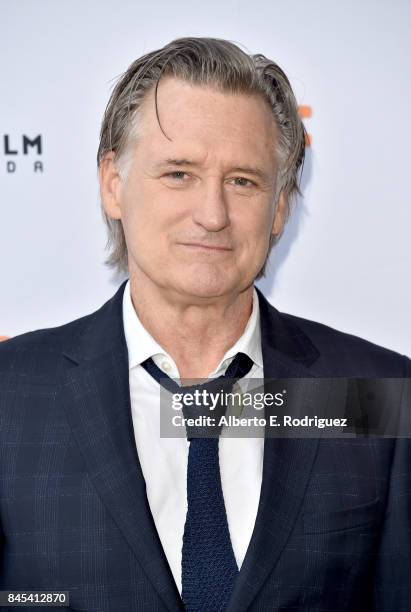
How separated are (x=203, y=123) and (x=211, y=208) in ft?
0.69

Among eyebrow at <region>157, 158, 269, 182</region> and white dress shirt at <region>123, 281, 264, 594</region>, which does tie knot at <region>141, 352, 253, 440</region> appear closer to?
white dress shirt at <region>123, 281, 264, 594</region>

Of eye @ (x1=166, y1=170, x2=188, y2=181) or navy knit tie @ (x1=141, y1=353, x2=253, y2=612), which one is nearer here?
navy knit tie @ (x1=141, y1=353, x2=253, y2=612)

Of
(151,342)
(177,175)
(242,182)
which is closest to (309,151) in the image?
(242,182)

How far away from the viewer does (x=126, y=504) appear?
1.80m

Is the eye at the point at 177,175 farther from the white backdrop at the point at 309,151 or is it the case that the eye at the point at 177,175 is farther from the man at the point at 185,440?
the white backdrop at the point at 309,151

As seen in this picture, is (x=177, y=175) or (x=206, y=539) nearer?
(x=206, y=539)

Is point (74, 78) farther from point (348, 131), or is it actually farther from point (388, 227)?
point (388, 227)

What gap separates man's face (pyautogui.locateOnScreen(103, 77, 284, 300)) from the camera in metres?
1.93

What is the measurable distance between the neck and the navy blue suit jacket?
0.29ft

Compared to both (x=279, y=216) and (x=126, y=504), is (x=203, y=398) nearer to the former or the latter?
(x=126, y=504)

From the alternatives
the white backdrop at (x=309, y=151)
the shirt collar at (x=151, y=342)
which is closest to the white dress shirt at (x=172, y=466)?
the shirt collar at (x=151, y=342)

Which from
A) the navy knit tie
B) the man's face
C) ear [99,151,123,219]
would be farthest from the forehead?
the navy knit tie

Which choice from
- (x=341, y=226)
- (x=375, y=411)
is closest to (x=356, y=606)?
(x=375, y=411)

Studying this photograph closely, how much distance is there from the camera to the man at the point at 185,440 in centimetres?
182
